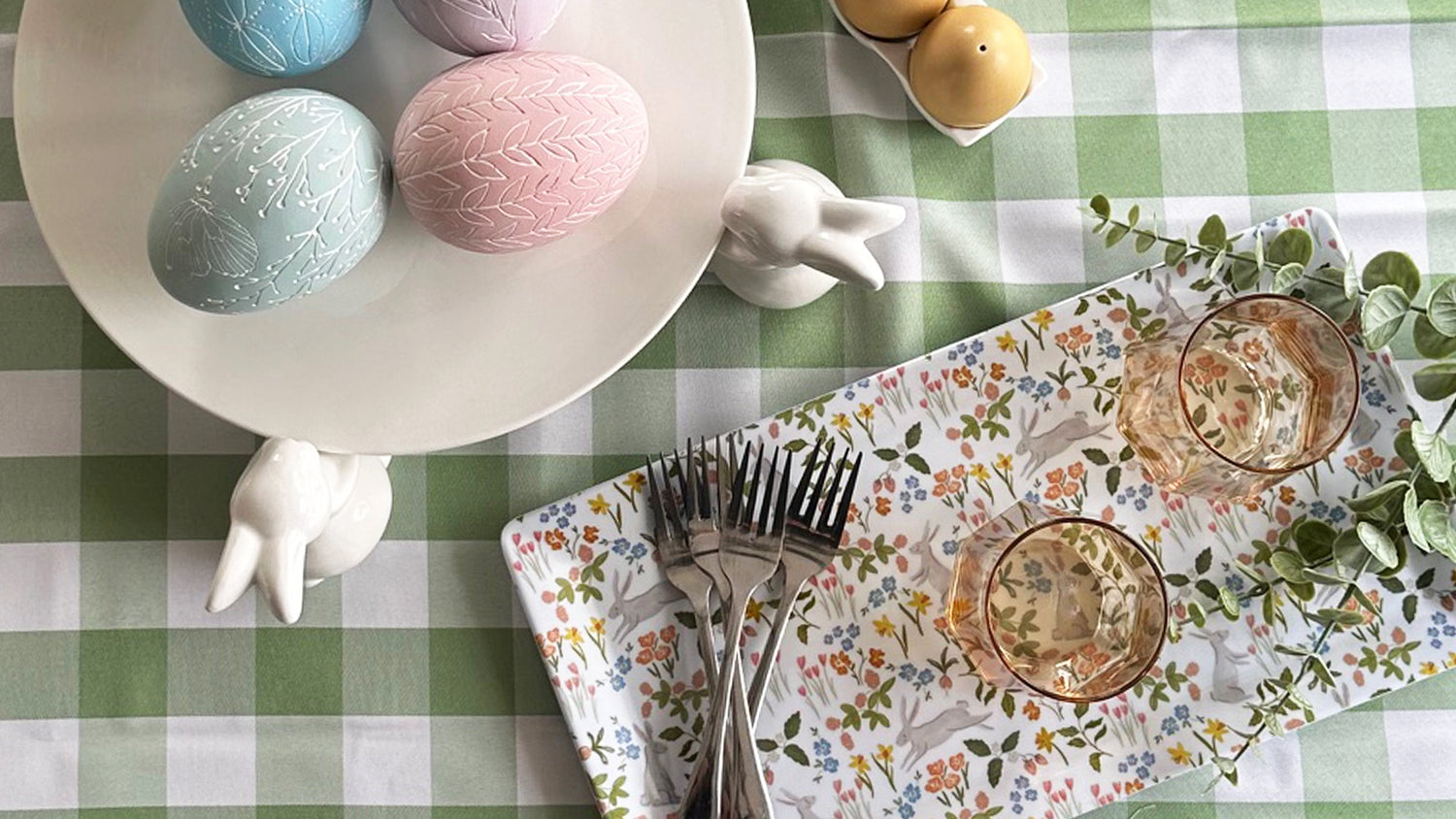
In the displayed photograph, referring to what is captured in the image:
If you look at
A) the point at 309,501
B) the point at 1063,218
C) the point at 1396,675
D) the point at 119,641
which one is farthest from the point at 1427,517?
the point at 119,641

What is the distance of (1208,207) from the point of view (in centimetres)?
66

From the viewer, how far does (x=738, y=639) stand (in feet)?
2.00

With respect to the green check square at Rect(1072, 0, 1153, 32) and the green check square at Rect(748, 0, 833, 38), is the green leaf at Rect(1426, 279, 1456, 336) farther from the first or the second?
the green check square at Rect(748, 0, 833, 38)

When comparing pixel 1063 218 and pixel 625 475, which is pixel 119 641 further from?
pixel 1063 218

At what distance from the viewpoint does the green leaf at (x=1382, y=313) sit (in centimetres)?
59

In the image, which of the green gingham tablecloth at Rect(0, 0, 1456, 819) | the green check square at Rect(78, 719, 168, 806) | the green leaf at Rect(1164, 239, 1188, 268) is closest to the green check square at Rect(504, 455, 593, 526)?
the green gingham tablecloth at Rect(0, 0, 1456, 819)

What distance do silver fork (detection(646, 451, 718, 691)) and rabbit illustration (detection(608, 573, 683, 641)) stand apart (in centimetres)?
1

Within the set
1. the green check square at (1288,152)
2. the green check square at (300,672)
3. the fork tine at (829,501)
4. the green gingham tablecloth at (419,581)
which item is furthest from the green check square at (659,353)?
the green check square at (1288,152)

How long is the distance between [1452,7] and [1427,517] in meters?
0.27

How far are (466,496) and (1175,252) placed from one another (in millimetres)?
375

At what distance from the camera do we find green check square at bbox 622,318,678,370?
66cm

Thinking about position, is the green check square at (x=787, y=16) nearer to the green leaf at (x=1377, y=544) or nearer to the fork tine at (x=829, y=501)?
the fork tine at (x=829, y=501)

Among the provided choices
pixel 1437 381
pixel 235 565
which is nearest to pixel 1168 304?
pixel 1437 381

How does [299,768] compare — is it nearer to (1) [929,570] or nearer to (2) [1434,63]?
(1) [929,570]
